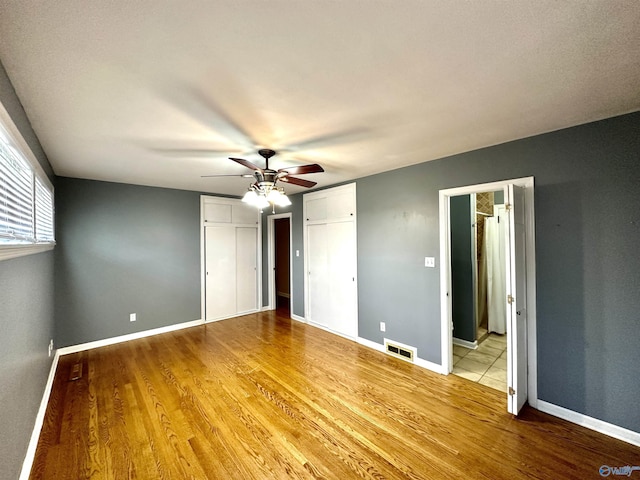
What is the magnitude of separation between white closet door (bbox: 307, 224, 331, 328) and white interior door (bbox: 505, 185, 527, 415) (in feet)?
8.69

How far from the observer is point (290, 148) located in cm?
258

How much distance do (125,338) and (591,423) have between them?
218 inches

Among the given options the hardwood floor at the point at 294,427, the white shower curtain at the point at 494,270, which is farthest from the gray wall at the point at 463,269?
the hardwood floor at the point at 294,427

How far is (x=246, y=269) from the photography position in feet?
17.4

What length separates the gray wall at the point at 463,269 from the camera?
3660 mm

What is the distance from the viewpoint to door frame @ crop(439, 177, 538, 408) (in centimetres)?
234

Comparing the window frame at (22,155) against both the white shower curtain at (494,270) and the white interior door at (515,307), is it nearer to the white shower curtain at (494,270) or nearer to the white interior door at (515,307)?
the white interior door at (515,307)

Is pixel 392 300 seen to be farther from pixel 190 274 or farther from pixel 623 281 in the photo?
pixel 190 274

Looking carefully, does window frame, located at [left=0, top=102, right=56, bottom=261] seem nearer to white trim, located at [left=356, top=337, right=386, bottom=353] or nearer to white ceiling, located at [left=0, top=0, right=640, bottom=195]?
white ceiling, located at [left=0, top=0, right=640, bottom=195]

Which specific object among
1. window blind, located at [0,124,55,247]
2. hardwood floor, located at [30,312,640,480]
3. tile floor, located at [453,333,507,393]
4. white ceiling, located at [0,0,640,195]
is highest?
white ceiling, located at [0,0,640,195]

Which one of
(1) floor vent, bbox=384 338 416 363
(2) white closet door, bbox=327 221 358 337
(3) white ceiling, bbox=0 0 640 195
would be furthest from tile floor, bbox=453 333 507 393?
(3) white ceiling, bbox=0 0 640 195

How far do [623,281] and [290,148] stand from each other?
2.95 metres

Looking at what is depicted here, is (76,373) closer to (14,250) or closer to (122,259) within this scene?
(122,259)

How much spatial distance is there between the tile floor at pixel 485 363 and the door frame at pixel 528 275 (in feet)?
0.85
